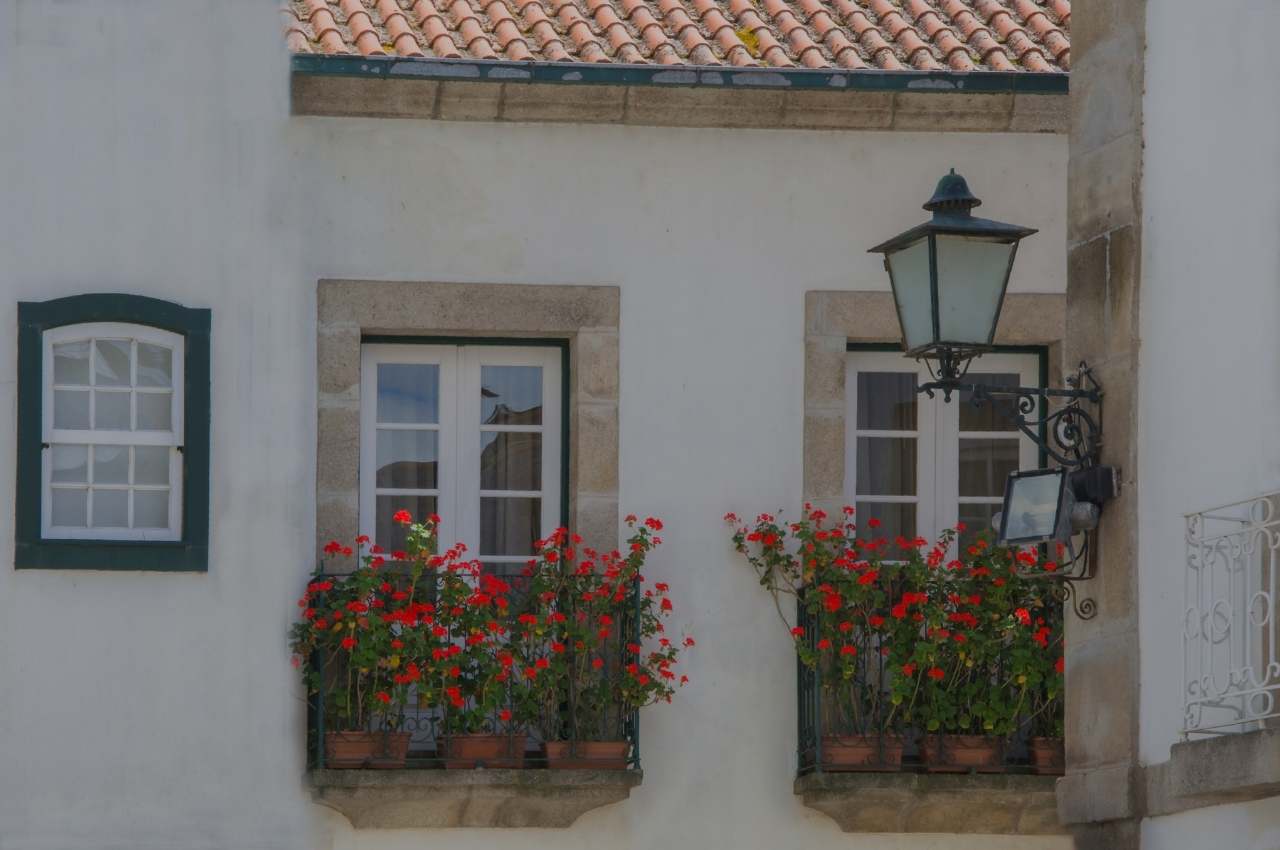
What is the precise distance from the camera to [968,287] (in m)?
11.1

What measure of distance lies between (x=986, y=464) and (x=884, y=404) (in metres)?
0.52

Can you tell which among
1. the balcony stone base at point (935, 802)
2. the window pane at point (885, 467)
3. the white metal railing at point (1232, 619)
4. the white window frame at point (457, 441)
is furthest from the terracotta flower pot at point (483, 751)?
the white metal railing at point (1232, 619)

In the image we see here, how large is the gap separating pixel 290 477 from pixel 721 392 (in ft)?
6.21

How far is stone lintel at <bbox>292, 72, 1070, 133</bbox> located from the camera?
44.5ft

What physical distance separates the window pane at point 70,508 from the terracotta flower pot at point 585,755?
Answer: 2.17 m

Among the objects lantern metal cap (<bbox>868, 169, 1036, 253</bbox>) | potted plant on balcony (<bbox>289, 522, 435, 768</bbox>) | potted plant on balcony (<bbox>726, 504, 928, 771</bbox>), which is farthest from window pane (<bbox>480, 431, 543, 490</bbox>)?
lantern metal cap (<bbox>868, 169, 1036, 253</bbox>)

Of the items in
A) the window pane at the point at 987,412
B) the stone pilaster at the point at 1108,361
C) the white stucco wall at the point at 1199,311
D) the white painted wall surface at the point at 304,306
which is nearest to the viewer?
the white stucco wall at the point at 1199,311

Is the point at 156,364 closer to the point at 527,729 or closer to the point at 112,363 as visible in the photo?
the point at 112,363

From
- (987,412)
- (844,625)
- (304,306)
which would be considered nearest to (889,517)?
(987,412)

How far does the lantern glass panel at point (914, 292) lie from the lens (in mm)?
11109

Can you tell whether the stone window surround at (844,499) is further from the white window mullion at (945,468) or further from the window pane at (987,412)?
the white window mullion at (945,468)

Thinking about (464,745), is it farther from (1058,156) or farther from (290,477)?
(1058,156)

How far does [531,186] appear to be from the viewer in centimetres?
1370

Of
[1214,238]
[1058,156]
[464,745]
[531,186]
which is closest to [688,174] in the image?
[531,186]
